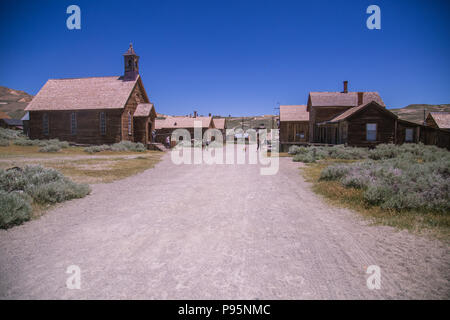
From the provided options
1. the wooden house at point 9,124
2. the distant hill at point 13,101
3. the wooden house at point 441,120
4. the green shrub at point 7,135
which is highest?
the distant hill at point 13,101

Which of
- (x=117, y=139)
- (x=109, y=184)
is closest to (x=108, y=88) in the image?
(x=117, y=139)

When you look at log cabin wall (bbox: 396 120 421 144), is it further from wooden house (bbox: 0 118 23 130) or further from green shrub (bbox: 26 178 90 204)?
wooden house (bbox: 0 118 23 130)

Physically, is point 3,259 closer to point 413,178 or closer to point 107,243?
point 107,243

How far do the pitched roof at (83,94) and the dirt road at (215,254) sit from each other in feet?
78.8

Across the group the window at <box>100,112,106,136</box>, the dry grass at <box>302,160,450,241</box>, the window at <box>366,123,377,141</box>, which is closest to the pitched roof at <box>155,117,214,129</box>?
the window at <box>100,112,106,136</box>

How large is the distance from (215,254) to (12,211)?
414 cm

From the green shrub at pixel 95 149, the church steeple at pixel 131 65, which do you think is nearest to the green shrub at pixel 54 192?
the green shrub at pixel 95 149

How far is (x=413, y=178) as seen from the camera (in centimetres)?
747

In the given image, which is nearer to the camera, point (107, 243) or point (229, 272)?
point (229, 272)

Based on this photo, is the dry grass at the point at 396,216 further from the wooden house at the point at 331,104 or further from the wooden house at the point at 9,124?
the wooden house at the point at 9,124

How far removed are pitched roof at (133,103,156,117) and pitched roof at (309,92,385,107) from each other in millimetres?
19510

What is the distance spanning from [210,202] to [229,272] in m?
3.66

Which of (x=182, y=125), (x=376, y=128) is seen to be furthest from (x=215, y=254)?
(x=182, y=125)

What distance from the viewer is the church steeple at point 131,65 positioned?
96.8ft
